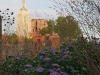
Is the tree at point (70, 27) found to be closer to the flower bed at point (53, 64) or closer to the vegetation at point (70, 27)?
the vegetation at point (70, 27)

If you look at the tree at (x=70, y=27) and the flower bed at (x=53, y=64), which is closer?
the flower bed at (x=53, y=64)

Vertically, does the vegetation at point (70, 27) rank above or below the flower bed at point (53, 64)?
above

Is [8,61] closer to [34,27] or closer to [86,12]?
[86,12]

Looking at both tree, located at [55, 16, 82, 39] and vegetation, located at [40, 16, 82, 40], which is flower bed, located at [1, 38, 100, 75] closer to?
vegetation, located at [40, 16, 82, 40]

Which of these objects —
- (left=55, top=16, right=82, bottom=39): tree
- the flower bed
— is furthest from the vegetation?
the flower bed

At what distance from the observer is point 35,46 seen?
732 cm

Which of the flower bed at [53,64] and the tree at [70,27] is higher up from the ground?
the tree at [70,27]

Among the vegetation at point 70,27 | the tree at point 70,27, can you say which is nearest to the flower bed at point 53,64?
the vegetation at point 70,27

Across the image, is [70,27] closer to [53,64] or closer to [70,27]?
[70,27]

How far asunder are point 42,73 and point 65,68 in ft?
1.36

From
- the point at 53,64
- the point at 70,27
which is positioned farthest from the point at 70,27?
the point at 53,64

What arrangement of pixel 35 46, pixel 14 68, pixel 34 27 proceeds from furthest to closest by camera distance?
1. pixel 34 27
2. pixel 35 46
3. pixel 14 68

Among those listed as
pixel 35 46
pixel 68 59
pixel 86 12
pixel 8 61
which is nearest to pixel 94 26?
pixel 86 12

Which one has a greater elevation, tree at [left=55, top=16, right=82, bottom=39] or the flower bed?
tree at [left=55, top=16, right=82, bottom=39]
